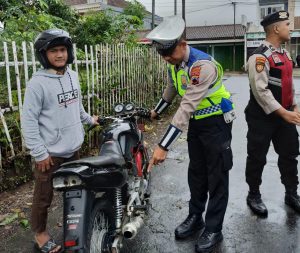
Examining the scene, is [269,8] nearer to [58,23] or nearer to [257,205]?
[58,23]

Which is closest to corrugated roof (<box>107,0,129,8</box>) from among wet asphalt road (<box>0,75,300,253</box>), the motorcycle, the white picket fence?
the white picket fence

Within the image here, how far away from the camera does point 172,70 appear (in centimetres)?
318

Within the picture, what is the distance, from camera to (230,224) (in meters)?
3.69

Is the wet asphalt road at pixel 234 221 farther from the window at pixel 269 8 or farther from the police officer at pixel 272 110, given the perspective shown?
the window at pixel 269 8

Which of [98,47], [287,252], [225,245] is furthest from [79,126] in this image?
[98,47]

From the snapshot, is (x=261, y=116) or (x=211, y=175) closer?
(x=211, y=175)

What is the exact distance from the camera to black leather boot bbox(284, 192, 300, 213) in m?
3.85

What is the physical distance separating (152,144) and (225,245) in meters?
3.77

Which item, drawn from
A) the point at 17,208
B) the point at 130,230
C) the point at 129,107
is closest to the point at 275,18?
the point at 129,107

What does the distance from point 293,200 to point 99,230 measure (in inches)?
88.0

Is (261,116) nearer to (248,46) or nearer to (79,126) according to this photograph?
(79,126)

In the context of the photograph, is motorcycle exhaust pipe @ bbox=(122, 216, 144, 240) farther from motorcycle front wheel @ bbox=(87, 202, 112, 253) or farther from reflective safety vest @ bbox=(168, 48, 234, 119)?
reflective safety vest @ bbox=(168, 48, 234, 119)

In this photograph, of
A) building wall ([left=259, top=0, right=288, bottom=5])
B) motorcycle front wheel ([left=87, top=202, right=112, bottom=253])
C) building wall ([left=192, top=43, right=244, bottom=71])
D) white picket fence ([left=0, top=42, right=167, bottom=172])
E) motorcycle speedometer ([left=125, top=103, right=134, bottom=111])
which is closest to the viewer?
motorcycle front wheel ([left=87, top=202, right=112, bottom=253])

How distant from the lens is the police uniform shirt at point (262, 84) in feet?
11.2
